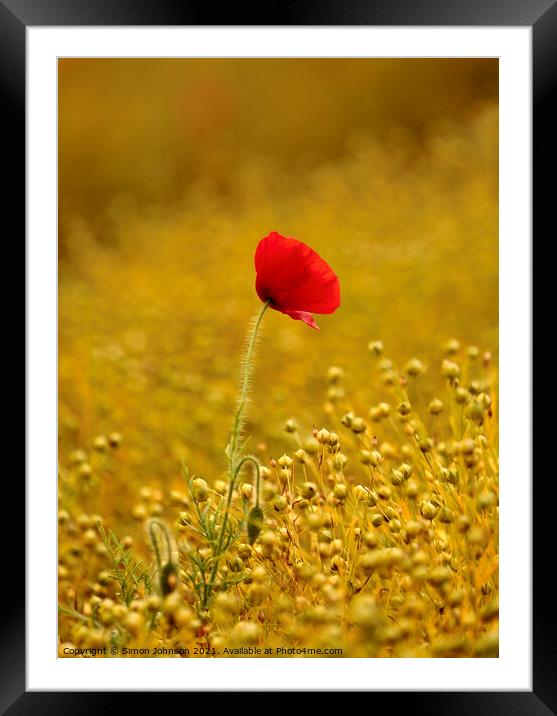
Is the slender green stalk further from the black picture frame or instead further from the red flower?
the black picture frame

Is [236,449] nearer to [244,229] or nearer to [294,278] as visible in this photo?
[294,278]

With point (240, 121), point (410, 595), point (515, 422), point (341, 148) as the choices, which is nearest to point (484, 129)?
point (341, 148)

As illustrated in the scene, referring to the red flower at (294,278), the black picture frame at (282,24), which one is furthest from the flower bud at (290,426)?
the black picture frame at (282,24)

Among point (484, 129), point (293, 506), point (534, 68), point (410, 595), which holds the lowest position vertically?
point (410, 595)

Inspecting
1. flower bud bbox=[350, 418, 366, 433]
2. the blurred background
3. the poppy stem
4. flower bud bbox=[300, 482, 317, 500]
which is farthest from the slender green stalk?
the blurred background

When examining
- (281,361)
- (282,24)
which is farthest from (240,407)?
(281,361)

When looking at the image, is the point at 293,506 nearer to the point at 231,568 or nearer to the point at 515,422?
the point at 231,568

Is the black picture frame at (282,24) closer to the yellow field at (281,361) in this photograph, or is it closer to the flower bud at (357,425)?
the yellow field at (281,361)
